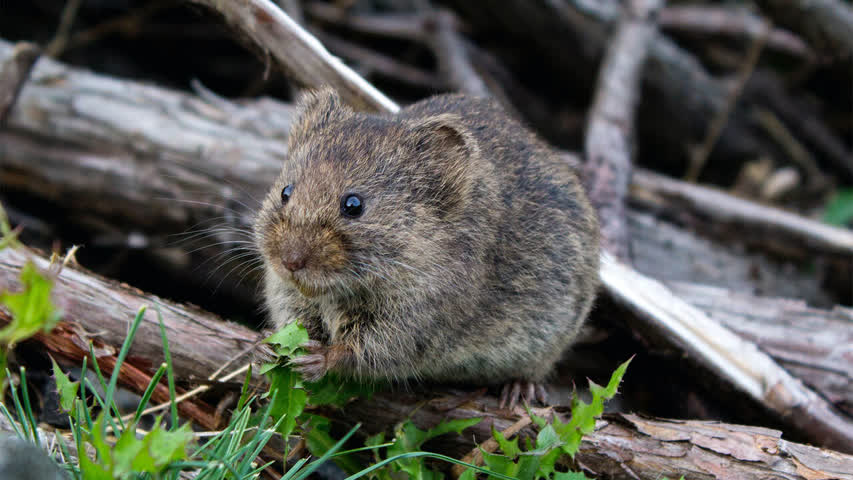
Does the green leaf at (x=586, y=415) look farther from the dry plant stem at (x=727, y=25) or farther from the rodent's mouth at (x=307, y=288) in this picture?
the dry plant stem at (x=727, y=25)

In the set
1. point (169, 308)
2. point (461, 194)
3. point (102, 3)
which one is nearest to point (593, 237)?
point (461, 194)

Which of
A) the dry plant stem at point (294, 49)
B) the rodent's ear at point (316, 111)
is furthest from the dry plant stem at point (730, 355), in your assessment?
the rodent's ear at point (316, 111)

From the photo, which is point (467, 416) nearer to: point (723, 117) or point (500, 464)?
point (500, 464)

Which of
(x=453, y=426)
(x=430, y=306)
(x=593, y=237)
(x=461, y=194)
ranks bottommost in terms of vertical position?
(x=453, y=426)

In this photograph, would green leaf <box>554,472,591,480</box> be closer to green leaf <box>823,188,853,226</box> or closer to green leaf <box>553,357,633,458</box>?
green leaf <box>553,357,633,458</box>

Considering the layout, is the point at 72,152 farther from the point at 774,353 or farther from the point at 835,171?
the point at 835,171

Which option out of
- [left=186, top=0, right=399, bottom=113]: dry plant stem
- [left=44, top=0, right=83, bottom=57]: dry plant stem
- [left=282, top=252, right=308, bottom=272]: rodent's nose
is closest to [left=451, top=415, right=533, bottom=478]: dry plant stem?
[left=282, top=252, right=308, bottom=272]: rodent's nose

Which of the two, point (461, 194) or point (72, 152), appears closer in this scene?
point (461, 194)
